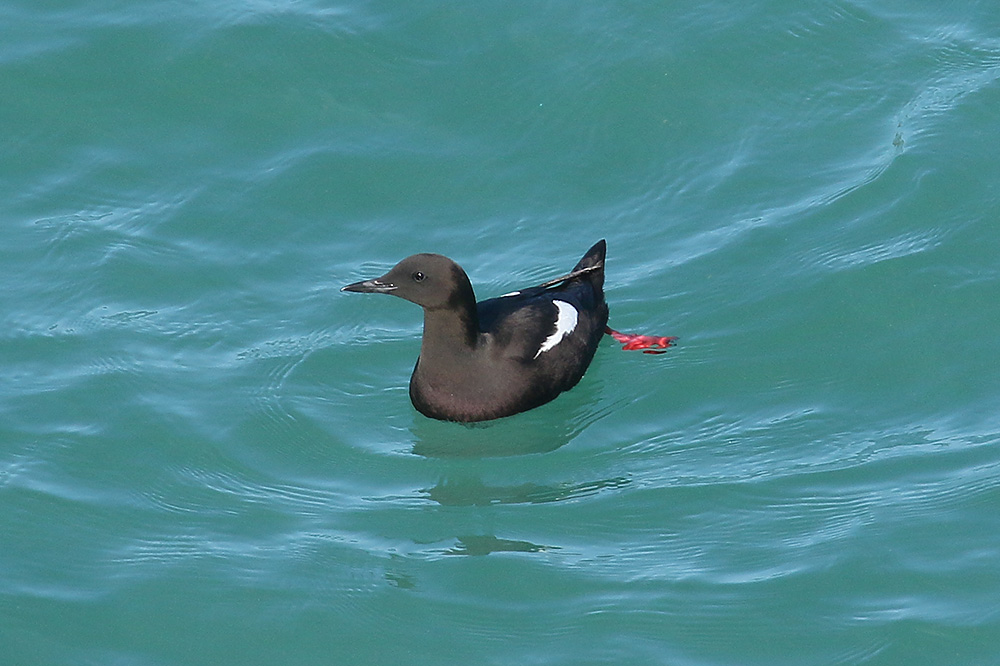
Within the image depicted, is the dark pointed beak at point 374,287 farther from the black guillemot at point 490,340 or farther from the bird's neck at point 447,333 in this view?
the bird's neck at point 447,333

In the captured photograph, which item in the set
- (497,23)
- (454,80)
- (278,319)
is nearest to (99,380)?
(278,319)

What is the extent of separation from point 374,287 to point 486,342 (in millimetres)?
808

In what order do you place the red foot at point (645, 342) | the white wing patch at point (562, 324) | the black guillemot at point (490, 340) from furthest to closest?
the red foot at point (645, 342) < the white wing patch at point (562, 324) < the black guillemot at point (490, 340)

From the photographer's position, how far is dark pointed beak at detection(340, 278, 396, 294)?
25.9ft

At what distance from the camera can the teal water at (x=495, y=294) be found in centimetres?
640

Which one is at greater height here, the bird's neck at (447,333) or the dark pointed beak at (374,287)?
the dark pointed beak at (374,287)

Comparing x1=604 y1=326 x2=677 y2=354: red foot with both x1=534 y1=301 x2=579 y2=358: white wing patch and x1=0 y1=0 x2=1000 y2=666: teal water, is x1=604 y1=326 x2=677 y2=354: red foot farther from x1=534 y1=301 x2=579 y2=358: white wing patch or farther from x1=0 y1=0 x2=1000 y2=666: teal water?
x1=534 y1=301 x2=579 y2=358: white wing patch

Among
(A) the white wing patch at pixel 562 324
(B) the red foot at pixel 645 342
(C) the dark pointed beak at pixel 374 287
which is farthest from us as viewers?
(B) the red foot at pixel 645 342

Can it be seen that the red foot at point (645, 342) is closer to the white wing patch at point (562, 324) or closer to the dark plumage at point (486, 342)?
the dark plumage at point (486, 342)

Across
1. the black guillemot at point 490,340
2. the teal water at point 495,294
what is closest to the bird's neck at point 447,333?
the black guillemot at point 490,340

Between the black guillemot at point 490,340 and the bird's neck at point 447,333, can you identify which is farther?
the bird's neck at point 447,333

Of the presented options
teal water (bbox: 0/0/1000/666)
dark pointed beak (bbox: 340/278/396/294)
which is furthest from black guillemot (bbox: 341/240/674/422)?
teal water (bbox: 0/0/1000/666)

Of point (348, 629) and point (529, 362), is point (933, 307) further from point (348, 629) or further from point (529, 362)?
point (348, 629)

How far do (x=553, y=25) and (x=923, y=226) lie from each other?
340 cm
